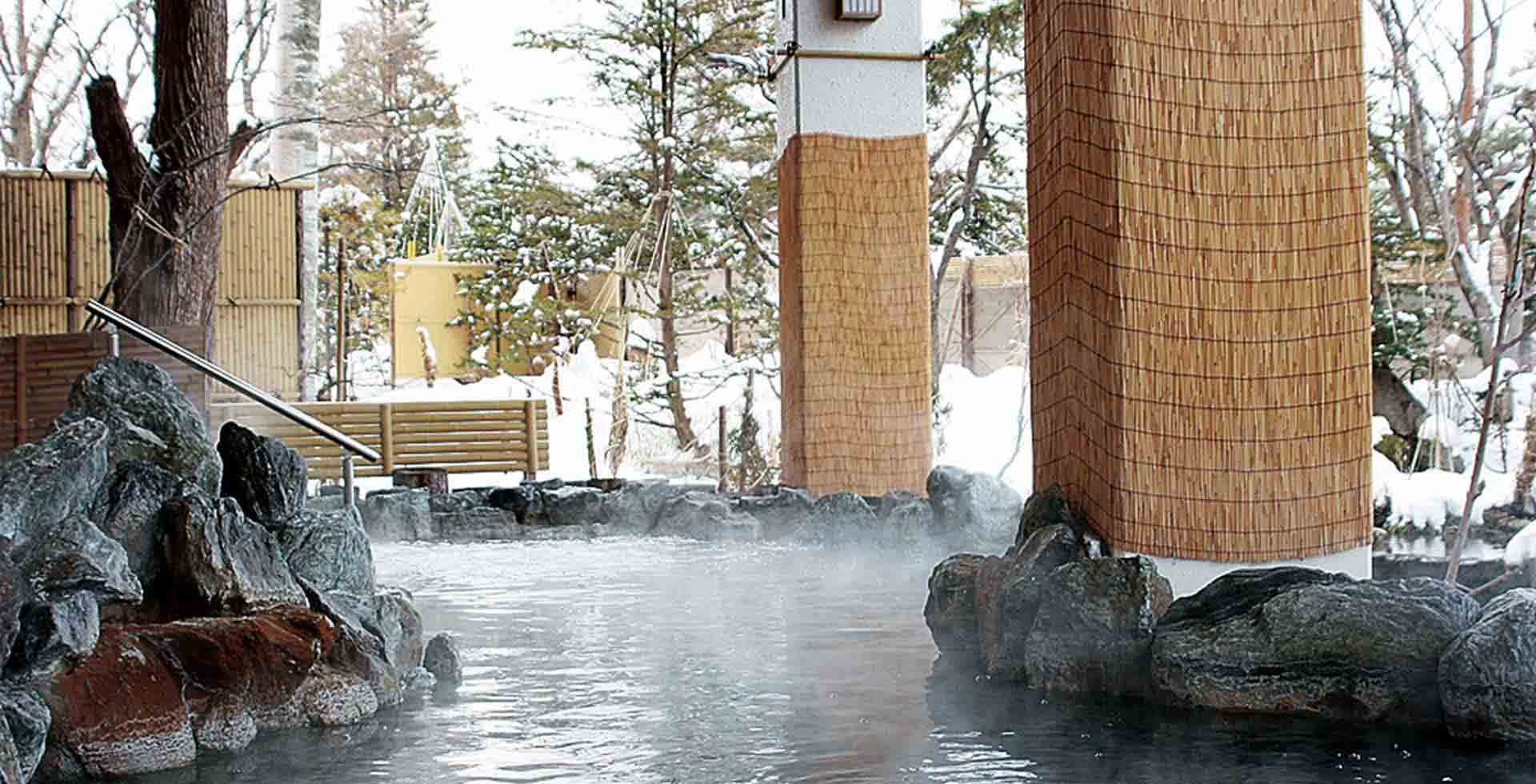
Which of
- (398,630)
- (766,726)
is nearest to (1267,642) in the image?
(766,726)

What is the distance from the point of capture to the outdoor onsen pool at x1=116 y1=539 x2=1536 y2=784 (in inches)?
119

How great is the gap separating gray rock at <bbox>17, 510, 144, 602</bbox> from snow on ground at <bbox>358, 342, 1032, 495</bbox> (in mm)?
7157

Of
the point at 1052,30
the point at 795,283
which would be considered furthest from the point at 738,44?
the point at 1052,30

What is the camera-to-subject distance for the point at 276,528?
450cm

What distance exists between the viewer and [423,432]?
9414 mm

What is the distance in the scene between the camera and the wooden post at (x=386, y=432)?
9250 millimetres

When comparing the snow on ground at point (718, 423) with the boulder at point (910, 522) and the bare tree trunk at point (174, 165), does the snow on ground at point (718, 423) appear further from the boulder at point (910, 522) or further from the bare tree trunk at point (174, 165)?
the bare tree trunk at point (174, 165)

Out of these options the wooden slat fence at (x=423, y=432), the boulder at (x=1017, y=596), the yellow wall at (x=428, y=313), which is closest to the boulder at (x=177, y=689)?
the boulder at (x=1017, y=596)

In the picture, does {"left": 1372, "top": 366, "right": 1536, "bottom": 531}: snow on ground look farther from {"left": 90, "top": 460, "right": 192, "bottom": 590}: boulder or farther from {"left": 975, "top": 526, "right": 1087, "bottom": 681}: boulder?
{"left": 90, "top": 460, "right": 192, "bottom": 590}: boulder

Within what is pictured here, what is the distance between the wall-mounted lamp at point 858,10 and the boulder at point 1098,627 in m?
4.53

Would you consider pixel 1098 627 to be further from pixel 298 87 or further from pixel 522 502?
pixel 298 87

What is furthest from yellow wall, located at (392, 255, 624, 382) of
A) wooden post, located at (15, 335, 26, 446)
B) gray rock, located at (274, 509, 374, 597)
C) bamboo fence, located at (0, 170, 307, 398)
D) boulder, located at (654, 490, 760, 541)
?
gray rock, located at (274, 509, 374, 597)

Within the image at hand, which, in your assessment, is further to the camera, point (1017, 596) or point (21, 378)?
point (21, 378)

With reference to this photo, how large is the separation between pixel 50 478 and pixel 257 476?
904mm
